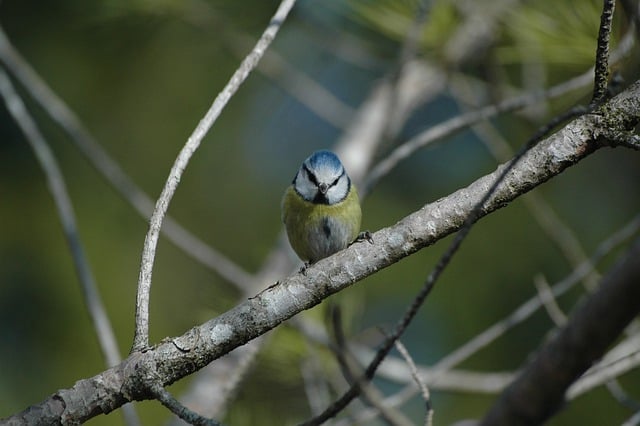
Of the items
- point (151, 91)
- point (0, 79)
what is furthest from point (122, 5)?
point (151, 91)

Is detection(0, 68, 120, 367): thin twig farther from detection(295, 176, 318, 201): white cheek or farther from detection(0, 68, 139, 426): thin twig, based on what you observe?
detection(295, 176, 318, 201): white cheek

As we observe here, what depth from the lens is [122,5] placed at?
3014mm

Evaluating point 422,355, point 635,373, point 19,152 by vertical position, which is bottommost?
point 635,373

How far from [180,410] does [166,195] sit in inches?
15.1

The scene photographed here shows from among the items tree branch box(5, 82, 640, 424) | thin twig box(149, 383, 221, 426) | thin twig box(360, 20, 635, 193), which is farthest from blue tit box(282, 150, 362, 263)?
thin twig box(149, 383, 221, 426)

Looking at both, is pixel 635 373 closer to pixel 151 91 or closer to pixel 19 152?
pixel 151 91

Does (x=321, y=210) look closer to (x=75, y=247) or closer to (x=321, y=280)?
(x=75, y=247)

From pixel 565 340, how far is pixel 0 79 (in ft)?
6.49

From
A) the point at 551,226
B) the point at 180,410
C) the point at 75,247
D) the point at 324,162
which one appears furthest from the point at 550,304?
the point at 75,247

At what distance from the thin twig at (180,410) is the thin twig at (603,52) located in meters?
0.76

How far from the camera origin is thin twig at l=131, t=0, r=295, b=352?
1317mm

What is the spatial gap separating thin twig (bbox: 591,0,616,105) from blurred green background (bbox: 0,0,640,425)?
156cm

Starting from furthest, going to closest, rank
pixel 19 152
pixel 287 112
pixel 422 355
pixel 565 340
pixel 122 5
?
pixel 287 112 → pixel 19 152 → pixel 422 355 → pixel 122 5 → pixel 565 340

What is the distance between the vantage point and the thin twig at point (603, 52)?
3.97 ft
